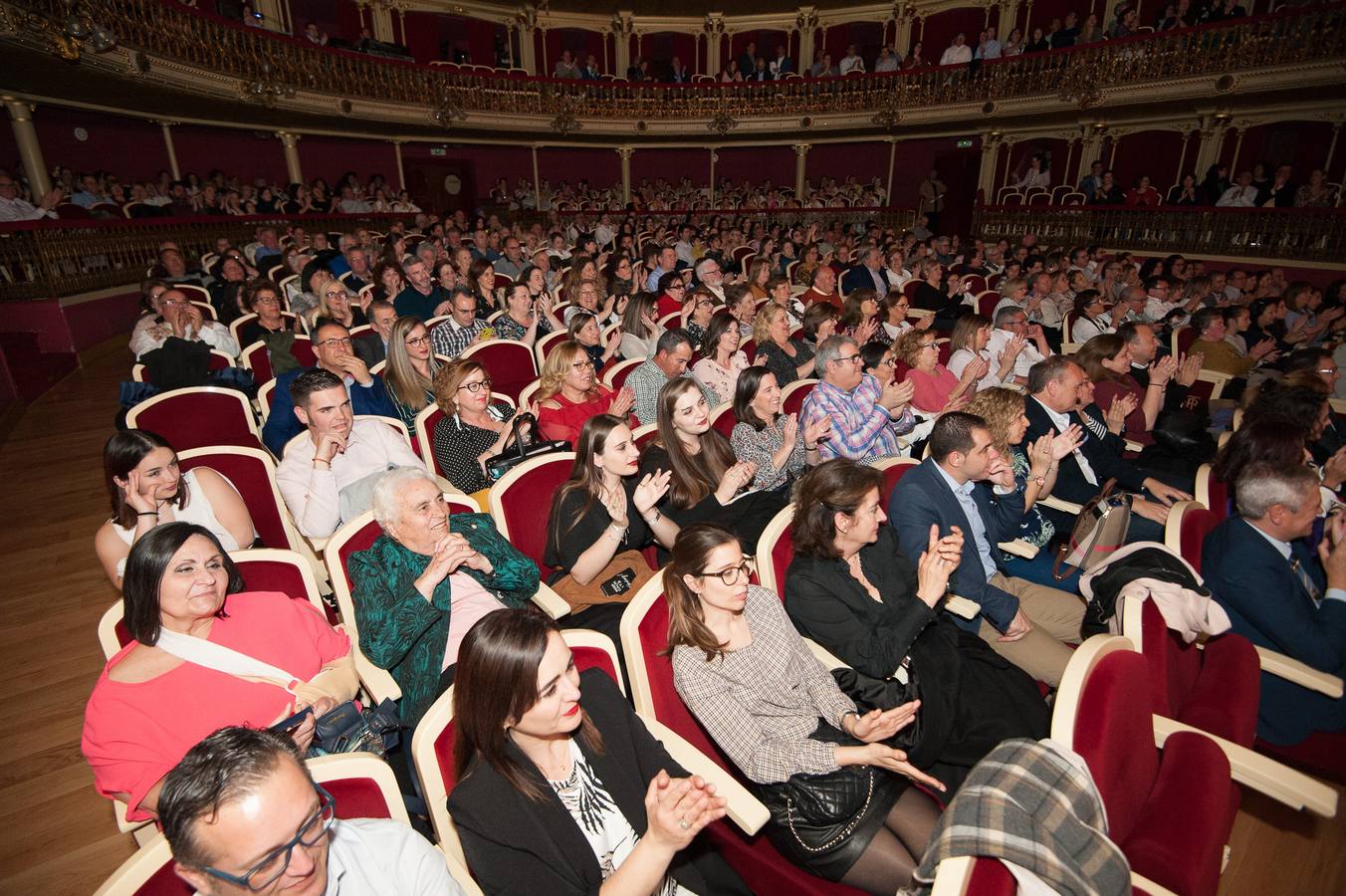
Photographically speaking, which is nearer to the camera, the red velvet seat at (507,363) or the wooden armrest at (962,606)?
the wooden armrest at (962,606)

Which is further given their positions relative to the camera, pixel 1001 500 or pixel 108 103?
pixel 108 103

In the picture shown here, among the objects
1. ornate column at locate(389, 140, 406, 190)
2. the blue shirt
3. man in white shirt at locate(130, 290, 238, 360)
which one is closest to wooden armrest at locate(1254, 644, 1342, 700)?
the blue shirt

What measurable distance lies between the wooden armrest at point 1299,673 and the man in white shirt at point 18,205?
1105 centimetres

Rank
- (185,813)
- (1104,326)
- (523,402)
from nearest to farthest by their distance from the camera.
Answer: (185,813), (523,402), (1104,326)

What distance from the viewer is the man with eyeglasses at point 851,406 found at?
333 cm

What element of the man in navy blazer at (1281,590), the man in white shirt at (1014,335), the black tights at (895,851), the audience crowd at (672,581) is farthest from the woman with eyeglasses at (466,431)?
the man in white shirt at (1014,335)

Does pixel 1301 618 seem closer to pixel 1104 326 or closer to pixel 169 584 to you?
pixel 169 584

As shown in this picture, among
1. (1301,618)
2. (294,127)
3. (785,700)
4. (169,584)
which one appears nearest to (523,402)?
(169,584)

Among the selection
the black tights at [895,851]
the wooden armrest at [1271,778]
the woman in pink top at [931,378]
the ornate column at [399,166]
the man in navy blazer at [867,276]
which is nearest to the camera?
the wooden armrest at [1271,778]

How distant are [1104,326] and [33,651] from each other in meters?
7.70

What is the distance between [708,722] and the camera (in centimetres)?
176

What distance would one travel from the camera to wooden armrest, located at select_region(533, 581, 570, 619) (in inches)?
91.7

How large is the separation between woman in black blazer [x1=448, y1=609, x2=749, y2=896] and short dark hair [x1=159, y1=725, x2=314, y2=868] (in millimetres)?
400

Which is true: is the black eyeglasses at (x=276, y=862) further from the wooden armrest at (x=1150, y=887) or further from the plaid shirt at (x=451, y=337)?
the plaid shirt at (x=451, y=337)
